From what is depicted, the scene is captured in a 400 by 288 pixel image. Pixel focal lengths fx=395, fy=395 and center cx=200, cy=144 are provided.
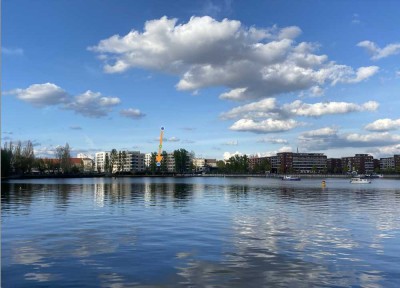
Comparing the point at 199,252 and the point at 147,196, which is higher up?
the point at 199,252

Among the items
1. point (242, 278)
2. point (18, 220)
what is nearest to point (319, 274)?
point (242, 278)

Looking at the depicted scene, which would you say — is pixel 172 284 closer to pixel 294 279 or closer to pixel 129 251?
pixel 294 279

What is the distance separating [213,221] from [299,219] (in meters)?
8.81

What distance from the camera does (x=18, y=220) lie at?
123 ft

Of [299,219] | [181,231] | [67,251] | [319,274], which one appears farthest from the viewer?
[299,219]

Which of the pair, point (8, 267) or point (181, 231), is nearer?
point (8, 267)

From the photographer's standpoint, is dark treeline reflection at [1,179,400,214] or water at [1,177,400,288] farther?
dark treeline reflection at [1,179,400,214]

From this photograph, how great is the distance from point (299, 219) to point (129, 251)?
21.4m

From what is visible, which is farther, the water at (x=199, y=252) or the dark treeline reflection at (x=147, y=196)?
the dark treeline reflection at (x=147, y=196)

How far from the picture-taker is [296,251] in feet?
77.3

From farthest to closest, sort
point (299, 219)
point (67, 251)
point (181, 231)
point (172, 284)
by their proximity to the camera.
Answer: point (299, 219), point (181, 231), point (67, 251), point (172, 284)

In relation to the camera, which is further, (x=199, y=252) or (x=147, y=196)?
(x=147, y=196)

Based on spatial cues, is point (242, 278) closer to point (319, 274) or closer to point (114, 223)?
point (319, 274)

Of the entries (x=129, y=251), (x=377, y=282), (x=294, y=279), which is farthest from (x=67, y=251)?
(x=377, y=282)
